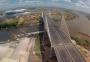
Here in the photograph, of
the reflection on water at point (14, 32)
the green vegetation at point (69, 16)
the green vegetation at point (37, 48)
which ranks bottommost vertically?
the green vegetation at point (37, 48)

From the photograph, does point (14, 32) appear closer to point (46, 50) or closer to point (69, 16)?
point (46, 50)

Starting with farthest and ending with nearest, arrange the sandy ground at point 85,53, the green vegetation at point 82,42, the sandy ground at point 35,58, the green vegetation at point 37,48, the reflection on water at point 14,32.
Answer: the reflection on water at point 14,32, the green vegetation at point 82,42, the green vegetation at point 37,48, the sandy ground at point 85,53, the sandy ground at point 35,58

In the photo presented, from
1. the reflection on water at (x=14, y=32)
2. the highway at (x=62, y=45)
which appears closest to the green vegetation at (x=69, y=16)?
the reflection on water at (x=14, y=32)

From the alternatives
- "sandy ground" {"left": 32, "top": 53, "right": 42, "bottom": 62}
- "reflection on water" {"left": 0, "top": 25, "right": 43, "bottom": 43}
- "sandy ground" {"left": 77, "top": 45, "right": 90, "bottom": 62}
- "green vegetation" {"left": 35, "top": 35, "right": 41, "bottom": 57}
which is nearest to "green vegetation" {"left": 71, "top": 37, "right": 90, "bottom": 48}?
"sandy ground" {"left": 77, "top": 45, "right": 90, "bottom": 62}

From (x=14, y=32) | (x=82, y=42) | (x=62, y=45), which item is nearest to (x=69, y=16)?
(x=14, y=32)

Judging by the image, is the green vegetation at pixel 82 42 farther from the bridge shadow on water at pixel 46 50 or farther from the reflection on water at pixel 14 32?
the reflection on water at pixel 14 32

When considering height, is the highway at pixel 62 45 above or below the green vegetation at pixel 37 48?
above

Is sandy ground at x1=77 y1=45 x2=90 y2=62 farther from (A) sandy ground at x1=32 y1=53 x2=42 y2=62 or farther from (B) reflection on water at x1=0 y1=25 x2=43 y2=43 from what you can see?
(B) reflection on water at x1=0 y1=25 x2=43 y2=43

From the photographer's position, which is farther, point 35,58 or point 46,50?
point 46,50

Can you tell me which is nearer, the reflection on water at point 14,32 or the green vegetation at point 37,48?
the green vegetation at point 37,48
